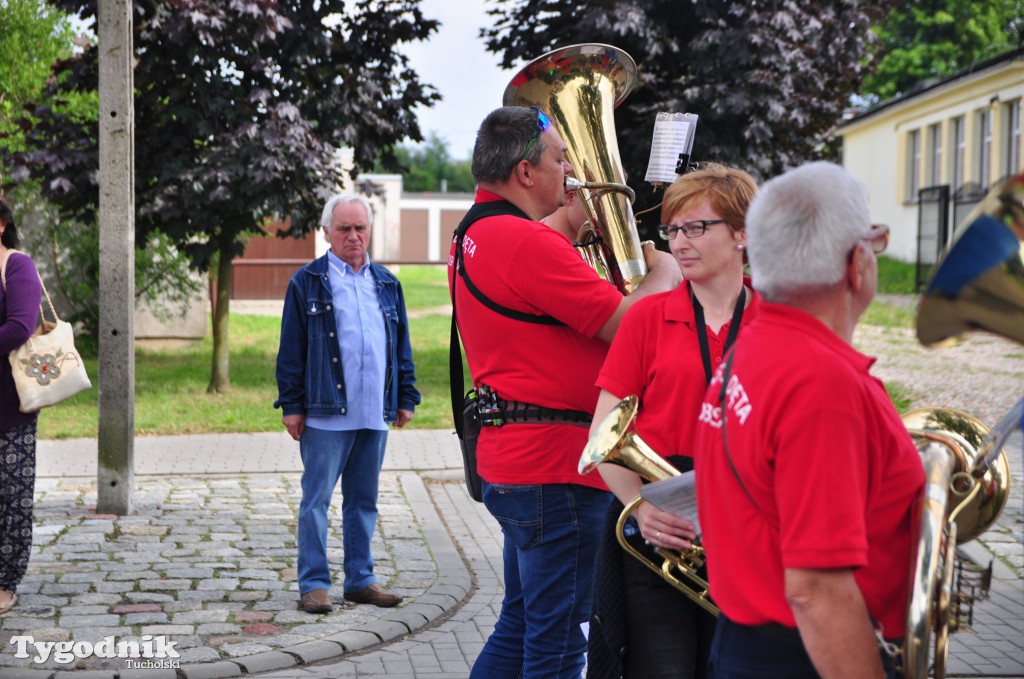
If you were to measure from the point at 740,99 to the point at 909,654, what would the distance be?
12.5 meters

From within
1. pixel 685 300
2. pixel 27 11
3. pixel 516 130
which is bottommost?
pixel 685 300

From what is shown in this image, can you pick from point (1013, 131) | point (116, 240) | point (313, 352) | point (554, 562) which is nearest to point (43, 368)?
point (313, 352)

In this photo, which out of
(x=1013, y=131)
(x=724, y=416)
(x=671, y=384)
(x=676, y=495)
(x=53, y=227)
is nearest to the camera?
(x=724, y=416)

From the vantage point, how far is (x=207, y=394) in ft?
44.0

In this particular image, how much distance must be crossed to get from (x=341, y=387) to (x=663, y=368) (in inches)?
108

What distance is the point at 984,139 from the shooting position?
3091cm

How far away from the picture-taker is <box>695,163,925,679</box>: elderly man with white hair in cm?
184

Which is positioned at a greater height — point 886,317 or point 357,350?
point 357,350

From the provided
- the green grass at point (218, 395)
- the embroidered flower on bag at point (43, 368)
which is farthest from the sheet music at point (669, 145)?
the green grass at point (218, 395)

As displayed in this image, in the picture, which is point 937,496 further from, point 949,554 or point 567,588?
point 567,588

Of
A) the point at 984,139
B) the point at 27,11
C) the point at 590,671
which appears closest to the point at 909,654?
the point at 590,671

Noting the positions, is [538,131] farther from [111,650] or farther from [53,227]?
[53,227]

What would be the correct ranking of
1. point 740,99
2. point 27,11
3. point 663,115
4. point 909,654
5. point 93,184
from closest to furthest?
point 909,654
point 663,115
point 93,184
point 740,99
point 27,11

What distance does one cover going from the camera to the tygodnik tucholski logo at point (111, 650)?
4.81 m
